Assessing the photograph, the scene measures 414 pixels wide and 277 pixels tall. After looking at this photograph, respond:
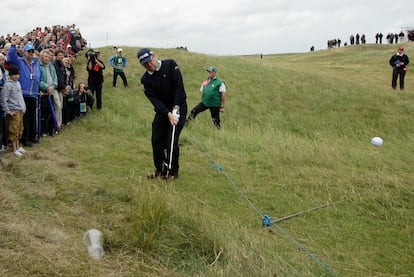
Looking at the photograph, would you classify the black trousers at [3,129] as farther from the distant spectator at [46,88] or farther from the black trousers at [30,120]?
the distant spectator at [46,88]

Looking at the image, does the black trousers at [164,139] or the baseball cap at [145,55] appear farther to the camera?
the black trousers at [164,139]

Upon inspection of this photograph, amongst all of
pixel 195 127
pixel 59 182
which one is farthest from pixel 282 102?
pixel 59 182

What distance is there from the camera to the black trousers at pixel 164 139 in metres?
6.35

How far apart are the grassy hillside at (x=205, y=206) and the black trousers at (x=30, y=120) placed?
1.22ft

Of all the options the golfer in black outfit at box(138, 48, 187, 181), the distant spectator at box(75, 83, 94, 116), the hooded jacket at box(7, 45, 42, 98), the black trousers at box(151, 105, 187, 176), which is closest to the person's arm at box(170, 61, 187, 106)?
the golfer in black outfit at box(138, 48, 187, 181)

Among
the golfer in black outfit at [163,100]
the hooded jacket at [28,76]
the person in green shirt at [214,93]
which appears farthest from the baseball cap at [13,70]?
the person in green shirt at [214,93]

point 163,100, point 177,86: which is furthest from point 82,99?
point 177,86

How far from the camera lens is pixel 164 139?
6.49 m

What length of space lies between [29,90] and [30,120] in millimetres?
636

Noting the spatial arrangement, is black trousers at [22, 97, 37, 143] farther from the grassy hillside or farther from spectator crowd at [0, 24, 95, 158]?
the grassy hillside

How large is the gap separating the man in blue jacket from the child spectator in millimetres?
747

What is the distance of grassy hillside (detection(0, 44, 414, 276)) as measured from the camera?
3.69 meters

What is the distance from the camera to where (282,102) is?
16484 mm

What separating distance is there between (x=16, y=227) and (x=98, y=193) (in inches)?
61.6
